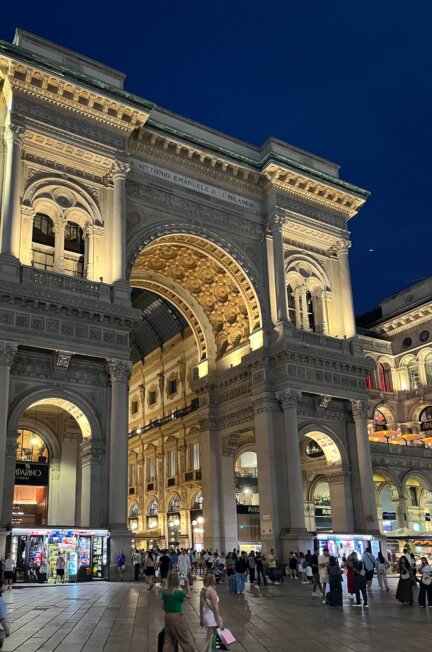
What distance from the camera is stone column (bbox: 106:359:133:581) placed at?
26344mm

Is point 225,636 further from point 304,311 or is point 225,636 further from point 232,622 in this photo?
point 304,311

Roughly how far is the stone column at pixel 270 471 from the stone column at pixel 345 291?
6.99m

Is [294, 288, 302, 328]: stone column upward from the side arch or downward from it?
upward

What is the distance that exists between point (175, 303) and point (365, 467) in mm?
14866

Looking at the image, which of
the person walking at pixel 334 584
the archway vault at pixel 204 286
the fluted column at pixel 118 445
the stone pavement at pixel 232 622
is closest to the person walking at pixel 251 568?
the fluted column at pixel 118 445

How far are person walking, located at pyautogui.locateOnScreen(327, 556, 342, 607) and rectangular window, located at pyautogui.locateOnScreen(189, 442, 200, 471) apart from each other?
993 inches

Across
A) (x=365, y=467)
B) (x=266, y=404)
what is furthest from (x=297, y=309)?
(x=365, y=467)

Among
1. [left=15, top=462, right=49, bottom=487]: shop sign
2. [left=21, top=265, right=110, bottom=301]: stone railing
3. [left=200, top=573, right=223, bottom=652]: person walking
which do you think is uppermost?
[left=21, top=265, right=110, bottom=301]: stone railing

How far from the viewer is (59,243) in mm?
30000

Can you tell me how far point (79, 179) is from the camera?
3105 cm

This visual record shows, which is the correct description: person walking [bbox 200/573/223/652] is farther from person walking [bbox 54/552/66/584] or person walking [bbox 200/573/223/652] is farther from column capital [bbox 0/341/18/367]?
column capital [bbox 0/341/18/367]

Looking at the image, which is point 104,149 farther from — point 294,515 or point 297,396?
point 294,515

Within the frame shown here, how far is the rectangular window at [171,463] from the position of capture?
46906 millimetres

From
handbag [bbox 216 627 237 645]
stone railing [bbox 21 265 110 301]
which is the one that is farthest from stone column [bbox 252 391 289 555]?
handbag [bbox 216 627 237 645]
